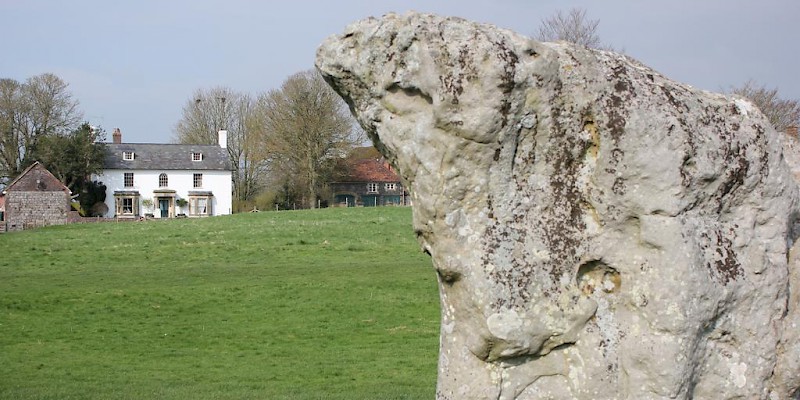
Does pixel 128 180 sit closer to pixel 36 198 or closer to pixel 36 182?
pixel 36 198

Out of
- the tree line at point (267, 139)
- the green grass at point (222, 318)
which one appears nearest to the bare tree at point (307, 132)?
Result: the tree line at point (267, 139)

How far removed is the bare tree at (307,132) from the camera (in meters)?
84.2

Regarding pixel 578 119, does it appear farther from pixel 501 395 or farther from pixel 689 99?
pixel 501 395

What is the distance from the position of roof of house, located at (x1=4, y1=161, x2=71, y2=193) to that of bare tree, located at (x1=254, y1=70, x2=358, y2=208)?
19.2 meters

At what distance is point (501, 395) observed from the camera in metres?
6.57

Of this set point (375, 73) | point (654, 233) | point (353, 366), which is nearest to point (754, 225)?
point (654, 233)

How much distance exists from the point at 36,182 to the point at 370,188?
40.4m

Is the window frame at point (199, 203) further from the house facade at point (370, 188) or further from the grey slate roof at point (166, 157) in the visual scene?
the house facade at point (370, 188)

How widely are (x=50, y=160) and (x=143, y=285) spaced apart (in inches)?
2363

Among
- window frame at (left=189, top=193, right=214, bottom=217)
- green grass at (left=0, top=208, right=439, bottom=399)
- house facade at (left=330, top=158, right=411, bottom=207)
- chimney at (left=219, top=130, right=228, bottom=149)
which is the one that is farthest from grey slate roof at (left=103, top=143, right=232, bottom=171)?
green grass at (left=0, top=208, right=439, bottom=399)

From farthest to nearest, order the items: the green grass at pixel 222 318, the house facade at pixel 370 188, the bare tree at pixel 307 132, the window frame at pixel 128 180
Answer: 1. the house facade at pixel 370 188
2. the window frame at pixel 128 180
3. the bare tree at pixel 307 132
4. the green grass at pixel 222 318

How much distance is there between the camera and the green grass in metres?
15.4

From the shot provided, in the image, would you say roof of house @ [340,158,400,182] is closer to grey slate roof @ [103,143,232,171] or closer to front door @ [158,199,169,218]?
grey slate roof @ [103,143,232,171]

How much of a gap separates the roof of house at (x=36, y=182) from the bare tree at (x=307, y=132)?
19.2 m
